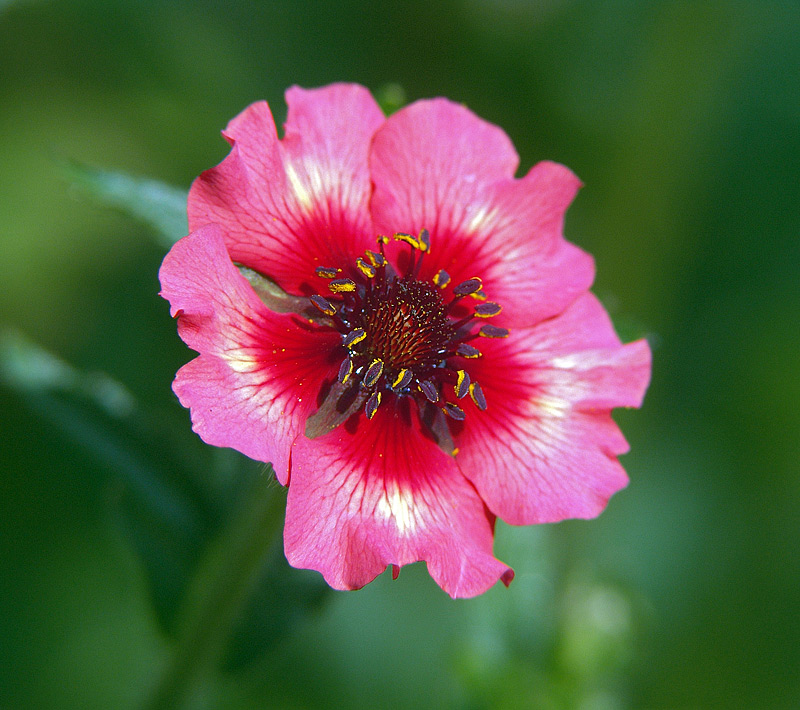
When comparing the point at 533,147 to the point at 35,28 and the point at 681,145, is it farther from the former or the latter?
the point at 35,28

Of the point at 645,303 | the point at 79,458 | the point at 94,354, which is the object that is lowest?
the point at 94,354

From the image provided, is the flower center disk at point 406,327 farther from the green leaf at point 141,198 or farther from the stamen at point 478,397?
the green leaf at point 141,198

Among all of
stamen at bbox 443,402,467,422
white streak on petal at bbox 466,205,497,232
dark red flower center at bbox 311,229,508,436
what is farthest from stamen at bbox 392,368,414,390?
white streak on petal at bbox 466,205,497,232

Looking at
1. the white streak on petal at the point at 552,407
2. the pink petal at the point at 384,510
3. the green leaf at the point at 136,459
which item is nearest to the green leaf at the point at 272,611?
the green leaf at the point at 136,459

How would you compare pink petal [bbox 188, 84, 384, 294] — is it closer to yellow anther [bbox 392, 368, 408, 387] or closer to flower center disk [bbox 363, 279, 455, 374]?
flower center disk [bbox 363, 279, 455, 374]

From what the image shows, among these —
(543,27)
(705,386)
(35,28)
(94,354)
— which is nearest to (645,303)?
(705,386)

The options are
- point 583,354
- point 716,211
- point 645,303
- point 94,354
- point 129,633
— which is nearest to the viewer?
point 583,354
